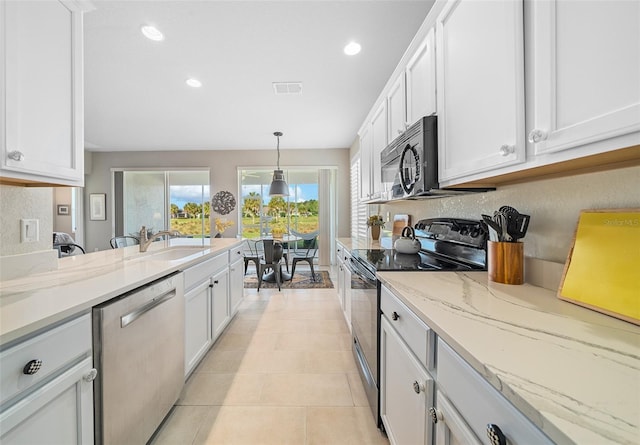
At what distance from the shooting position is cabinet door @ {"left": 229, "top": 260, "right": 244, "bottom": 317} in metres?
2.82

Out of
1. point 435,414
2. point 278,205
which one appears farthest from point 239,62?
point 278,205

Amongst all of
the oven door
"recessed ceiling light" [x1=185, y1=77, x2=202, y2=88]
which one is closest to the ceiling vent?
"recessed ceiling light" [x1=185, y1=77, x2=202, y2=88]

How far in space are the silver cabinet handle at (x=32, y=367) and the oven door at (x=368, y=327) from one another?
129 cm

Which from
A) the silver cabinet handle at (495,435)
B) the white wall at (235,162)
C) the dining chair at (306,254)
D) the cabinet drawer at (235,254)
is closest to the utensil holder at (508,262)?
the silver cabinet handle at (495,435)

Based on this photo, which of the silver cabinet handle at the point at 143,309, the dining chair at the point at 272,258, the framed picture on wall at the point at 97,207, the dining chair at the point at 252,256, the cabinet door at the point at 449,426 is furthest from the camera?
the framed picture on wall at the point at 97,207

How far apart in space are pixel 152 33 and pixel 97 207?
5468mm

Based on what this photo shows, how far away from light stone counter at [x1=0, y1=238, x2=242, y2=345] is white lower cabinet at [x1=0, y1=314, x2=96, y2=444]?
5 centimetres

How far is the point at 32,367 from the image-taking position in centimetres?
76

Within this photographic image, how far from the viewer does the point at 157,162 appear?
6023 mm

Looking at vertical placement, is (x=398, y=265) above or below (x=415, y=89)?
below

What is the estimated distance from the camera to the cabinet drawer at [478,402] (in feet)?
1.62

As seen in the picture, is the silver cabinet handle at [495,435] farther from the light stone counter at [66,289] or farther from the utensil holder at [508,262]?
the light stone counter at [66,289]

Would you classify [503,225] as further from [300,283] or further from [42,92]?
[300,283]

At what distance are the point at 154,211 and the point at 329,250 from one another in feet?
13.9
